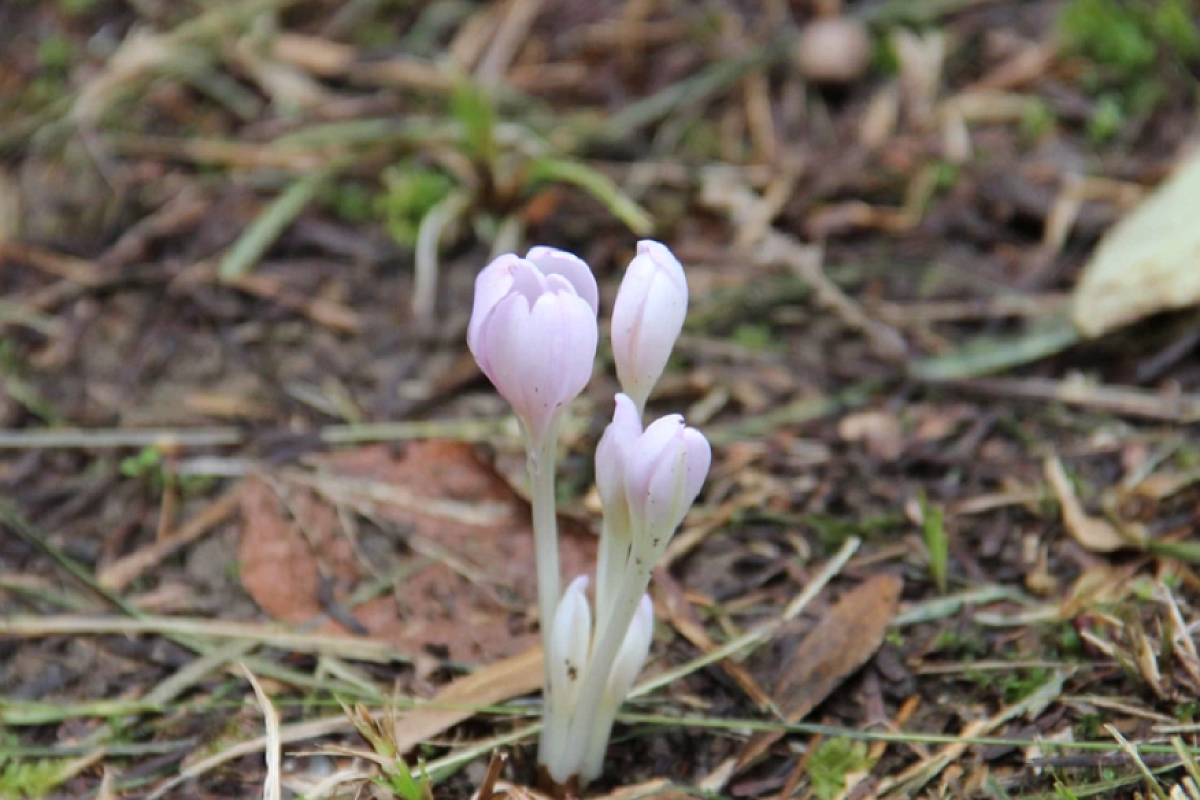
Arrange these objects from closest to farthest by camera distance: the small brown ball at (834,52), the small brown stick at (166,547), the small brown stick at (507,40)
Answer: the small brown stick at (166,547), the small brown ball at (834,52), the small brown stick at (507,40)

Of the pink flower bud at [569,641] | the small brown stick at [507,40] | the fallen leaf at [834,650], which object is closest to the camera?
A: the pink flower bud at [569,641]

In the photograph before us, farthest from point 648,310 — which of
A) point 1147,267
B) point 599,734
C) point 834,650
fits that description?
point 1147,267

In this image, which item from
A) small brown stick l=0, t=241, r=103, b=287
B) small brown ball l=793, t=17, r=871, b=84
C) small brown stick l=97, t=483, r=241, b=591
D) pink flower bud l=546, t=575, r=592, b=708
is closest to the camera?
pink flower bud l=546, t=575, r=592, b=708

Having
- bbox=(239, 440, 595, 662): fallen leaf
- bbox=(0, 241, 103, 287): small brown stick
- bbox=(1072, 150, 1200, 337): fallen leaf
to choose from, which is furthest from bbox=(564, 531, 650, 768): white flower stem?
bbox=(0, 241, 103, 287): small brown stick

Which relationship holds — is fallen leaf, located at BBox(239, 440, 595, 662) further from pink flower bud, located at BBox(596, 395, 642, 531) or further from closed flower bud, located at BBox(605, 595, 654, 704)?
pink flower bud, located at BBox(596, 395, 642, 531)

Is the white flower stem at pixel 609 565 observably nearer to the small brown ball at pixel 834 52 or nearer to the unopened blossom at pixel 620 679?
the unopened blossom at pixel 620 679

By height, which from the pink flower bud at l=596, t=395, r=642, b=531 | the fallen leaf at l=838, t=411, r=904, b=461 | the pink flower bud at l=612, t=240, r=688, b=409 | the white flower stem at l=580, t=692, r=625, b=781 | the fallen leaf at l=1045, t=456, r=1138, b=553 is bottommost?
the fallen leaf at l=838, t=411, r=904, b=461

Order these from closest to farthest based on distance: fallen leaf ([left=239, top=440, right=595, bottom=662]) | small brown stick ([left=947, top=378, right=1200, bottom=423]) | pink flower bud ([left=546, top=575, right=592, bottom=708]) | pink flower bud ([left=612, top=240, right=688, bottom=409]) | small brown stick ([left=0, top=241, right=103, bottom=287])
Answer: pink flower bud ([left=612, top=240, right=688, bottom=409]) → pink flower bud ([left=546, top=575, right=592, bottom=708]) → fallen leaf ([left=239, top=440, right=595, bottom=662]) → small brown stick ([left=947, top=378, right=1200, bottom=423]) → small brown stick ([left=0, top=241, right=103, bottom=287])

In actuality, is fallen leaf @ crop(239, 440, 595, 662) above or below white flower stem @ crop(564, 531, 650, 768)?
below

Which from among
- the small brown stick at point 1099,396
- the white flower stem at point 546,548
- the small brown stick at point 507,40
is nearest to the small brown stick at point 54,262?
the small brown stick at point 507,40
